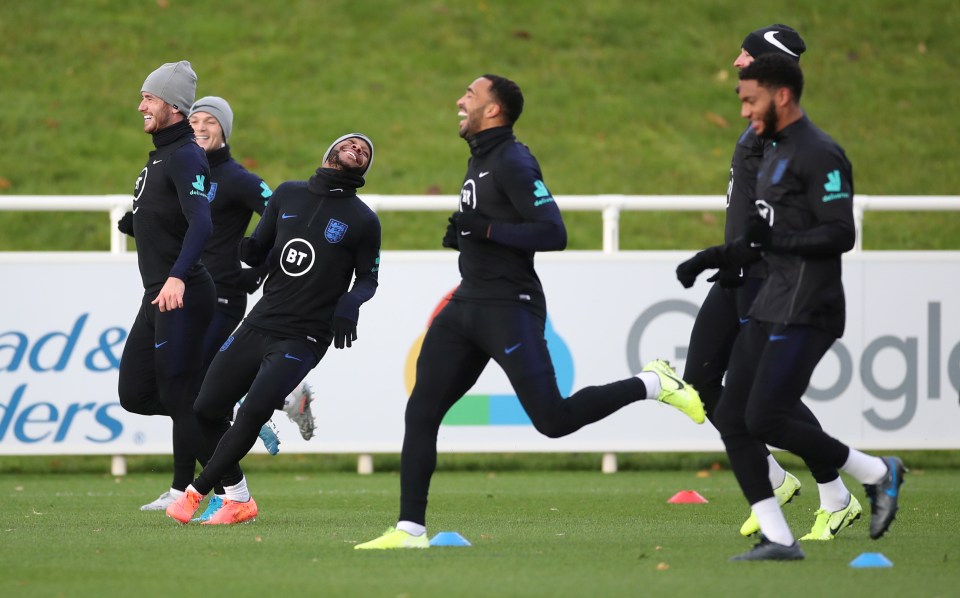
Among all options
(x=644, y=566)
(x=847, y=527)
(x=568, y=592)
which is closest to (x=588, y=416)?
(x=644, y=566)

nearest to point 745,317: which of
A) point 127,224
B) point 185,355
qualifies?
point 185,355

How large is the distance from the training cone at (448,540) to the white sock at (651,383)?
3.45 ft

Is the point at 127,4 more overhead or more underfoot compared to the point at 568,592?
more overhead

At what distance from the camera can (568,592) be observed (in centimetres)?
548

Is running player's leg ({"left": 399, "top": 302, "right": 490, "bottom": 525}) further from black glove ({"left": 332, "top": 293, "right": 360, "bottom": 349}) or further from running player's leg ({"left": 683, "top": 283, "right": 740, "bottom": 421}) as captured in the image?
running player's leg ({"left": 683, "top": 283, "right": 740, "bottom": 421})

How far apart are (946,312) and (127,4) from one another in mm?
13430

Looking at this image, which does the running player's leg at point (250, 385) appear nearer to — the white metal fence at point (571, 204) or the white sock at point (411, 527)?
the white sock at point (411, 527)

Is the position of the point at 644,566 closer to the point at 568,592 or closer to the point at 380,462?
the point at 568,592

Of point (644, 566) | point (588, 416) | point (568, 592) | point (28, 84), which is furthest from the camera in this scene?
point (28, 84)

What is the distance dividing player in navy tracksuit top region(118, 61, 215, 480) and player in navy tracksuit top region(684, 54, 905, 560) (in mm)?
3135

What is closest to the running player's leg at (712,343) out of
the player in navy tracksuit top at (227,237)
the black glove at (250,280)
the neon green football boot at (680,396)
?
the neon green football boot at (680,396)

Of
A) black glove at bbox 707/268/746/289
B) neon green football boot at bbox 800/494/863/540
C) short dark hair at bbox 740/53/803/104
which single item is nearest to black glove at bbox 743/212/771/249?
short dark hair at bbox 740/53/803/104

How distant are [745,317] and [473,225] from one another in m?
1.39

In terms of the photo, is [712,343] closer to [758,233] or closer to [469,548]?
[758,233]
